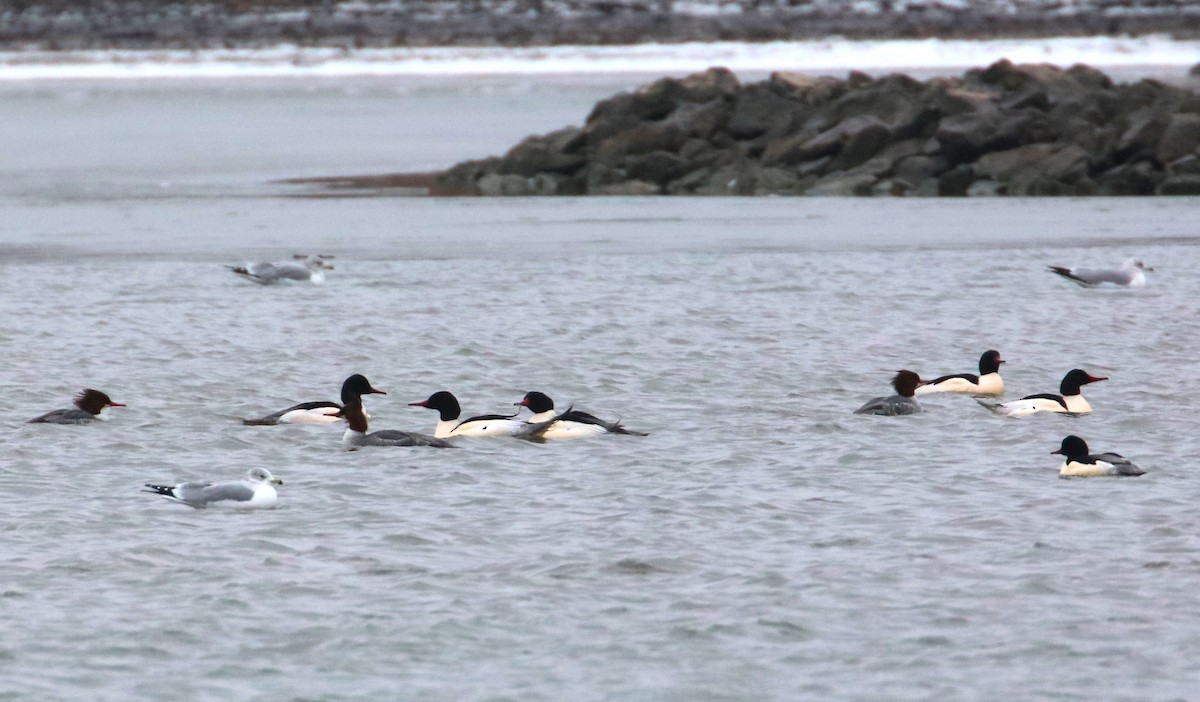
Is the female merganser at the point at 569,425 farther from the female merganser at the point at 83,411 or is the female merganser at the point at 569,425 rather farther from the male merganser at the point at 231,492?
the female merganser at the point at 83,411

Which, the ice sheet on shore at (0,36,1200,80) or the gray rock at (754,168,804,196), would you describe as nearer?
the gray rock at (754,168,804,196)

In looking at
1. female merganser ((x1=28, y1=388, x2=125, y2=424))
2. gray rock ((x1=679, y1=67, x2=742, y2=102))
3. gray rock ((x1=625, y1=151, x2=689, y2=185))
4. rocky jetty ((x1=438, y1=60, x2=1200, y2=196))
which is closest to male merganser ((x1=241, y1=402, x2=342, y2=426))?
female merganser ((x1=28, y1=388, x2=125, y2=424))

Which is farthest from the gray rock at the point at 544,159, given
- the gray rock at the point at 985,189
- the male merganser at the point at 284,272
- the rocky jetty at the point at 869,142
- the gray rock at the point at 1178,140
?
the male merganser at the point at 284,272

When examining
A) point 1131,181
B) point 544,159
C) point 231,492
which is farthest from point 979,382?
point 544,159

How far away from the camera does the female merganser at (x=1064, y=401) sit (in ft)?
46.0

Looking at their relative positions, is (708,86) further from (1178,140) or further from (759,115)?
(1178,140)

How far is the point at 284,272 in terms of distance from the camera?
2255 centimetres

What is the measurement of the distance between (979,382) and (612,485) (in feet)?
13.6

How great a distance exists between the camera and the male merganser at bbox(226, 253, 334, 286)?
22.5 m

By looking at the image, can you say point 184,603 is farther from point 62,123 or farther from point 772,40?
point 772,40

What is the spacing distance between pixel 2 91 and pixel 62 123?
96.3ft

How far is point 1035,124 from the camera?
38.4 metres

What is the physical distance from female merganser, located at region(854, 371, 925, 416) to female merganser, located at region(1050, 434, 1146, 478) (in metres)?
2.41

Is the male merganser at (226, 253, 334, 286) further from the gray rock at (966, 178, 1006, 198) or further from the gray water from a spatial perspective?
the gray rock at (966, 178, 1006, 198)
